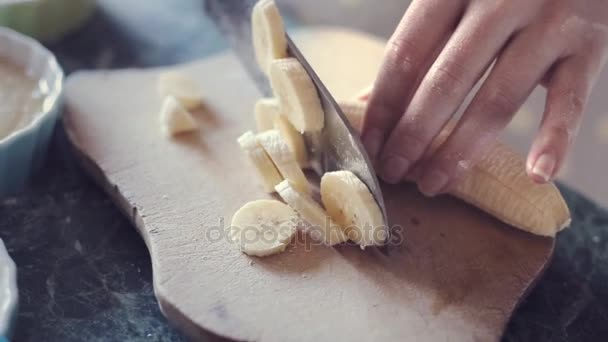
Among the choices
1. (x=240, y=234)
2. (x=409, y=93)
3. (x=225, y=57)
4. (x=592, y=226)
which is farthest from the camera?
(x=225, y=57)

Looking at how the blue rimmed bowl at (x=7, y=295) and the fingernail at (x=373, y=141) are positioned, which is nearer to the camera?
the blue rimmed bowl at (x=7, y=295)

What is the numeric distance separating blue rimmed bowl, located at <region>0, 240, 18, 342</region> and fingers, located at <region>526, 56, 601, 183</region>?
0.77m

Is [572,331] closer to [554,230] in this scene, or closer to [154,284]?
[554,230]

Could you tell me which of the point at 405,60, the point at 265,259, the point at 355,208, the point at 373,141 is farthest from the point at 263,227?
the point at 405,60

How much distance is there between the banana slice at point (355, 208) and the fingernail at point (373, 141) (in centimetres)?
13

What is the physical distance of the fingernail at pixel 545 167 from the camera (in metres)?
0.98

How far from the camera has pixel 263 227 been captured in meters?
1.10

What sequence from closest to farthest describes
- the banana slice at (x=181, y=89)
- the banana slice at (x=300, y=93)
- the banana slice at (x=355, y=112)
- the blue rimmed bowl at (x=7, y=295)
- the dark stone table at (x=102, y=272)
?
the blue rimmed bowl at (x=7, y=295) → the dark stone table at (x=102, y=272) → the banana slice at (x=300, y=93) → the banana slice at (x=355, y=112) → the banana slice at (x=181, y=89)

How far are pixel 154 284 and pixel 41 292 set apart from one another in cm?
20

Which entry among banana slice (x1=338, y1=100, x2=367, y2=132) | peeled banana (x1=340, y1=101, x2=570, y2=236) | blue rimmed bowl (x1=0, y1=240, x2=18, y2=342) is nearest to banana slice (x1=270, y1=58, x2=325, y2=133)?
banana slice (x1=338, y1=100, x2=367, y2=132)

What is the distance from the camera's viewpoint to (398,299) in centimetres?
103

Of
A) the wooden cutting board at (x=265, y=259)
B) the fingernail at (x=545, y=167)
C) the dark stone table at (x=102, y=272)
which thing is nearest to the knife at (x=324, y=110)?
the wooden cutting board at (x=265, y=259)

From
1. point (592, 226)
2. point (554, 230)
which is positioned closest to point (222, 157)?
point (554, 230)

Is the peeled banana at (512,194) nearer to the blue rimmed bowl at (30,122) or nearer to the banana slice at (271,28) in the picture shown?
the banana slice at (271,28)
